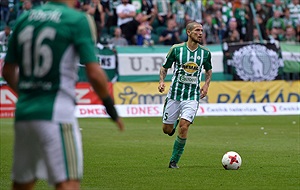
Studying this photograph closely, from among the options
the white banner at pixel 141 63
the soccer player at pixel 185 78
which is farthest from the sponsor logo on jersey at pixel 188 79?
the white banner at pixel 141 63

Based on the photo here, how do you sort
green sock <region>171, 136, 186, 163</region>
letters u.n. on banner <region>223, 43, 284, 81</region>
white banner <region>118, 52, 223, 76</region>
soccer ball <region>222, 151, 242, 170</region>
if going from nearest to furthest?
soccer ball <region>222, 151, 242, 170</region> < green sock <region>171, 136, 186, 163</region> < white banner <region>118, 52, 223, 76</region> < letters u.n. on banner <region>223, 43, 284, 81</region>

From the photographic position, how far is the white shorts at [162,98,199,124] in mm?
14785

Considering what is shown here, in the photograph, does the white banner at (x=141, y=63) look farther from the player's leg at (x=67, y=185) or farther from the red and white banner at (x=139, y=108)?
the player's leg at (x=67, y=185)

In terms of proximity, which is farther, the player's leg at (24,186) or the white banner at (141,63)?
the white banner at (141,63)

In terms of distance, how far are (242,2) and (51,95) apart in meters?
28.5

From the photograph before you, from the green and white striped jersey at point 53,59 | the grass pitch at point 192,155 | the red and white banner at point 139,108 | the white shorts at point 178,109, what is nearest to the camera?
the green and white striped jersey at point 53,59

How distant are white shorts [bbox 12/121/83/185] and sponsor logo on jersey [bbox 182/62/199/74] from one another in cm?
827

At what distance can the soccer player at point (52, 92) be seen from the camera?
6691 mm

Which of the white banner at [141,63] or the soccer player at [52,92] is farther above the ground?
the soccer player at [52,92]

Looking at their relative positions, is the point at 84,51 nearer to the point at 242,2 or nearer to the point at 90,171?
the point at 90,171

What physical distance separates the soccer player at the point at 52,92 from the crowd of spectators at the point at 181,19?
22.4 m

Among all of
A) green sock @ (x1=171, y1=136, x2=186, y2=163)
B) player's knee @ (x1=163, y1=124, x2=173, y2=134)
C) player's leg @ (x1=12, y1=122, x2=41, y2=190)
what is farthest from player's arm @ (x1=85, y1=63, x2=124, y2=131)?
player's knee @ (x1=163, y1=124, x2=173, y2=134)

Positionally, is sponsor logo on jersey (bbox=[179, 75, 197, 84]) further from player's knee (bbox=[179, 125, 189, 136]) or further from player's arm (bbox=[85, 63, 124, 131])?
player's arm (bbox=[85, 63, 124, 131])

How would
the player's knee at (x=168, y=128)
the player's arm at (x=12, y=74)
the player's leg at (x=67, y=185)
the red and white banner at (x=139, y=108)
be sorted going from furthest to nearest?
the red and white banner at (x=139, y=108)
the player's knee at (x=168, y=128)
the player's arm at (x=12, y=74)
the player's leg at (x=67, y=185)
